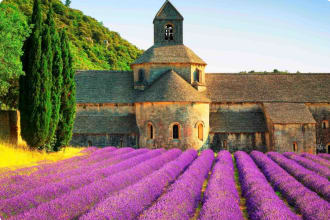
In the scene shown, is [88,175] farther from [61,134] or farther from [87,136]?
[87,136]

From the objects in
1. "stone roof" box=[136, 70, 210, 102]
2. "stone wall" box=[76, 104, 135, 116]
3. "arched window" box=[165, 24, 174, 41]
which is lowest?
"stone wall" box=[76, 104, 135, 116]

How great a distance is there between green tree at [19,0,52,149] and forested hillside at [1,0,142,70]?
46160 mm

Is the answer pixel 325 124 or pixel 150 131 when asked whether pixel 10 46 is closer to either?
pixel 150 131

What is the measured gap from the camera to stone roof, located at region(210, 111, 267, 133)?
34656mm

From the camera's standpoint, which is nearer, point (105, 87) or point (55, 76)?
point (55, 76)

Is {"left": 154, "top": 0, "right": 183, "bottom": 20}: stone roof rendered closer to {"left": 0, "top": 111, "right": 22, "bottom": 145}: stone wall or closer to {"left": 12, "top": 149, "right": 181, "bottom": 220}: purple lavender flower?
{"left": 0, "top": 111, "right": 22, "bottom": 145}: stone wall

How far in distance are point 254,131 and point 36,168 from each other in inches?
875

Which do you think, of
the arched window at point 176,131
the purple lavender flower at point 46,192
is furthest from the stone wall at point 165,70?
the purple lavender flower at point 46,192

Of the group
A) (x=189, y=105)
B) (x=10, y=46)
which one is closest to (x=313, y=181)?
(x=10, y=46)

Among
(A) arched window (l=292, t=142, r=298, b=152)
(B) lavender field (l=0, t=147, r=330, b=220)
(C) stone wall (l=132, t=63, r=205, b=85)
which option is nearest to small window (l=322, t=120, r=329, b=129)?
(A) arched window (l=292, t=142, r=298, b=152)

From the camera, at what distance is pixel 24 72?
864 inches

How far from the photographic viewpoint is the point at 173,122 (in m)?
32.8

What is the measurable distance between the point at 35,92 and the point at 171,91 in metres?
13.8

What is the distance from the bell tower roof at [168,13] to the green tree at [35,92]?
17706 millimetres
